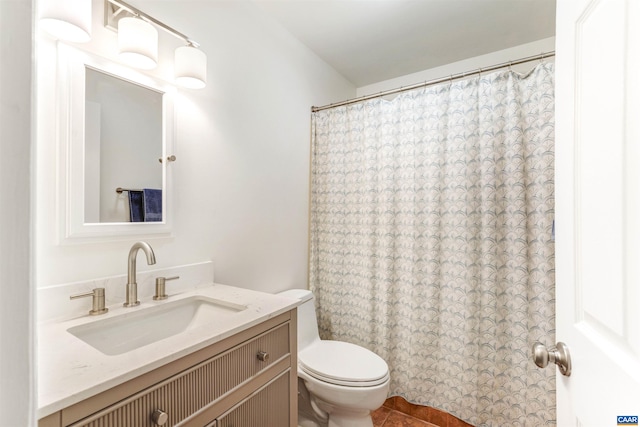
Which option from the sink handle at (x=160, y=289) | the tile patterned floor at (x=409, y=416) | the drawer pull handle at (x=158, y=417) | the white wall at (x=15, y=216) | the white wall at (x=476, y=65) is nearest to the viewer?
the white wall at (x=15, y=216)

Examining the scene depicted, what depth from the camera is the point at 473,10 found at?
70.6 inches

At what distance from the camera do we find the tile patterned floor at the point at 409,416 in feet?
5.69

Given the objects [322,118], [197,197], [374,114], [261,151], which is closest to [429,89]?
[374,114]

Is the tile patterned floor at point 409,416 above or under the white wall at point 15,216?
under

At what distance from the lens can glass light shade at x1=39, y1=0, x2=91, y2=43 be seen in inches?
34.2

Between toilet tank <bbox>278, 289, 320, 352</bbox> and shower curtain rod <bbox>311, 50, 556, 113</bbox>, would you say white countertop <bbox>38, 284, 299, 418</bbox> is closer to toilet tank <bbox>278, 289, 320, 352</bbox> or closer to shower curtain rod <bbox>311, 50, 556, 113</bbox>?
toilet tank <bbox>278, 289, 320, 352</bbox>

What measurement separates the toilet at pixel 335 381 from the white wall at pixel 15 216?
55.4 inches

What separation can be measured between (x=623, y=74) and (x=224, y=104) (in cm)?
151

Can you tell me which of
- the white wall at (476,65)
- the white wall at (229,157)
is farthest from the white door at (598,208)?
the white wall at (476,65)

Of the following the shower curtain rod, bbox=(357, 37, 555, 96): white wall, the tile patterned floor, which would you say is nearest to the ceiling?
bbox=(357, 37, 555, 96): white wall

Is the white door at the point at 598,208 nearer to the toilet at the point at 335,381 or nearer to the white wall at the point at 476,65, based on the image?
the toilet at the point at 335,381

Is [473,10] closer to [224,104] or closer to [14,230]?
[224,104]

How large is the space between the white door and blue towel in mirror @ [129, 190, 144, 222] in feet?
4.62

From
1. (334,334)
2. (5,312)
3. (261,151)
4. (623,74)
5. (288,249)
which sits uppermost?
(261,151)
